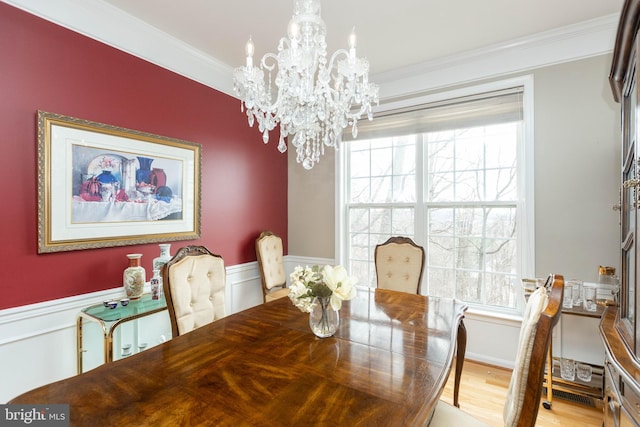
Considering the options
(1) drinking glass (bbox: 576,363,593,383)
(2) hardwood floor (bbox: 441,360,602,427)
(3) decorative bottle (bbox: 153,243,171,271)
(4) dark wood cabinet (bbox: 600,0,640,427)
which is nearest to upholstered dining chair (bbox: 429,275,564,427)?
(4) dark wood cabinet (bbox: 600,0,640,427)

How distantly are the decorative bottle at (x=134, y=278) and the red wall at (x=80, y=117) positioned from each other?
14cm

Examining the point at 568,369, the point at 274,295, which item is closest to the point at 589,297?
the point at 568,369

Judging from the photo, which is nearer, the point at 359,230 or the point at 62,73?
the point at 62,73

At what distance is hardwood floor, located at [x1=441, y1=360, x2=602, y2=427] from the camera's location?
201 cm

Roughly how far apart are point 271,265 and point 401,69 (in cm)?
253

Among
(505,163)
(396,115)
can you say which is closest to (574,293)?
(505,163)

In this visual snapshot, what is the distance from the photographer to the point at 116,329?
2.19m

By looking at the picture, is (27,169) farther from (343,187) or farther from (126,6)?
(343,187)

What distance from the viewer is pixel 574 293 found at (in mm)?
2264

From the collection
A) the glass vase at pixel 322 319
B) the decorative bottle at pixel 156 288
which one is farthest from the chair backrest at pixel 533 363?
the decorative bottle at pixel 156 288

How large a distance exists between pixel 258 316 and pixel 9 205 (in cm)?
160

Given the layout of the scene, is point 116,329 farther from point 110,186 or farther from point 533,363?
point 533,363

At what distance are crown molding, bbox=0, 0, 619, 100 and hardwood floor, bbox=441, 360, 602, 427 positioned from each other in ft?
8.74

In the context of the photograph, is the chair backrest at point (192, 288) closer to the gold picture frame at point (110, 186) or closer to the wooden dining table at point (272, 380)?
the wooden dining table at point (272, 380)
